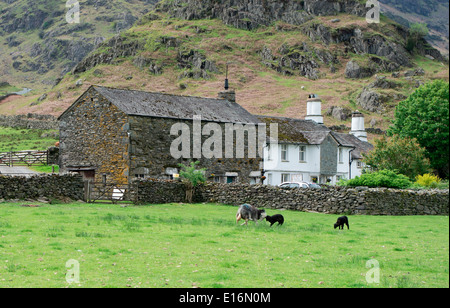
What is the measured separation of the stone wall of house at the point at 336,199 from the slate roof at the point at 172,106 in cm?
745

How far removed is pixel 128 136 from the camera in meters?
41.7

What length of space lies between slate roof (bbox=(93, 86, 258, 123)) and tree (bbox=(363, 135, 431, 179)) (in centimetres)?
1192

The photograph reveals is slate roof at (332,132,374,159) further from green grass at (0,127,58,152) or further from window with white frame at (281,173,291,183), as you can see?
green grass at (0,127,58,152)

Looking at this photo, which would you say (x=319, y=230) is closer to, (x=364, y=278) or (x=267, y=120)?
(x=364, y=278)

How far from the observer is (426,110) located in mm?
56125

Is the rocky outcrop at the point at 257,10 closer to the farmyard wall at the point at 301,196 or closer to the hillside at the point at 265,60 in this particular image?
the hillside at the point at 265,60

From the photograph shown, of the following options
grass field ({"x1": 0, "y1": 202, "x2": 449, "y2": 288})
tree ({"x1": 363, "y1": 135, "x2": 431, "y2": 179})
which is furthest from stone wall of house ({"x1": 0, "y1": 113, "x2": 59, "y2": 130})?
grass field ({"x1": 0, "y1": 202, "x2": 449, "y2": 288})

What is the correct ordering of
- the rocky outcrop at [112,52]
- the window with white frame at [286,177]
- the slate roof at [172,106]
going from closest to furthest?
the slate roof at [172,106] < the window with white frame at [286,177] < the rocky outcrop at [112,52]

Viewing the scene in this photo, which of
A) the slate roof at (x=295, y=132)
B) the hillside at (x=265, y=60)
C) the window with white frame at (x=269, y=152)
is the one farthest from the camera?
the hillside at (x=265, y=60)

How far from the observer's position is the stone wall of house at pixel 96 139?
42156 millimetres

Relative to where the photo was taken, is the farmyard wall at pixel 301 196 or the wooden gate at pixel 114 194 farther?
the wooden gate at pixel 114 194

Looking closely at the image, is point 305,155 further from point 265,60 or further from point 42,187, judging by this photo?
point 265,60

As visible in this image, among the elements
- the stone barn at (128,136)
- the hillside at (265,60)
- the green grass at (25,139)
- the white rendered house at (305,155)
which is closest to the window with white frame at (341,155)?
the white rendered house at (305,155)

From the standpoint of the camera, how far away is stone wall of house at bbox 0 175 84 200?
32.4 m
